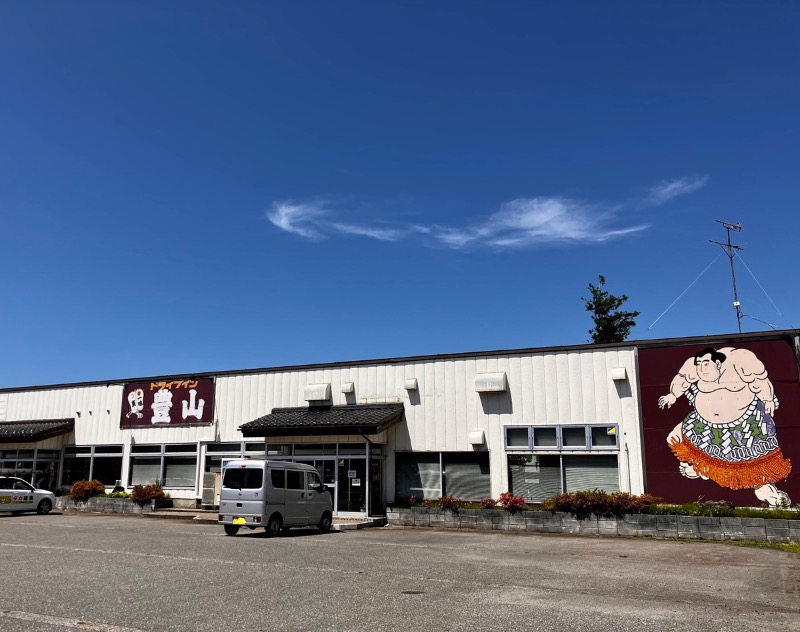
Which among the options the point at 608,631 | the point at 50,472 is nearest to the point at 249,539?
Result: the point at 608,631

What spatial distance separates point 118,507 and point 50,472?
6.68 m

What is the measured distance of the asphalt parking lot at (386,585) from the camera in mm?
7195

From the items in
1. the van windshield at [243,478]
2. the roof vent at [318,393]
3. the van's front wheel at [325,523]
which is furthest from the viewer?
the roof vent at [318,393]

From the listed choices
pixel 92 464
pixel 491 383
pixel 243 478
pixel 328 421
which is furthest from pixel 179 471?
pixel 491 383

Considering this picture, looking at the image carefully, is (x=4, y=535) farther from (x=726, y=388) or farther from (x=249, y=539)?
(x=726, y=388)

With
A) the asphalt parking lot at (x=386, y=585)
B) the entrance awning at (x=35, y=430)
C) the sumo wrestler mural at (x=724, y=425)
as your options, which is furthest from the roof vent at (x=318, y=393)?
the entrance awning at (x=35, y=430)

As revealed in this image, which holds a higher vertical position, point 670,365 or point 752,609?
point 670,365

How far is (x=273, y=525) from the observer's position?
17141 millimetres

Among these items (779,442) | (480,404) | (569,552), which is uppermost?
(480,404)

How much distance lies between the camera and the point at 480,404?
22203mm

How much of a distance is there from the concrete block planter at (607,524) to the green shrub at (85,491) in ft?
43.2

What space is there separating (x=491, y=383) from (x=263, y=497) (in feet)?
27.6

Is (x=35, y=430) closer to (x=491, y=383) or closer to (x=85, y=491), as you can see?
(x=85, y=491)

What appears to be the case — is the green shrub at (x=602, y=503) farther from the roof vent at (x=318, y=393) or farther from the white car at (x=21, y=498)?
the white car at (x=21, y=498)
